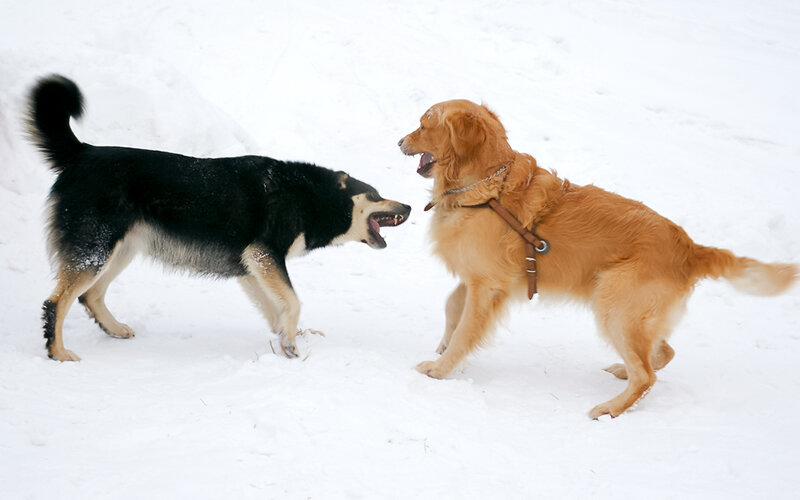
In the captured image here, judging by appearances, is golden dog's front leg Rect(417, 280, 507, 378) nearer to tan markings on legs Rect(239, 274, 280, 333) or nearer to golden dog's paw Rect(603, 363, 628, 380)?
golden dog's paw Rect(603, 363, 628, 380)

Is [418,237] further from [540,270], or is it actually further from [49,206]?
[49,206]

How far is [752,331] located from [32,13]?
13117 millimetres

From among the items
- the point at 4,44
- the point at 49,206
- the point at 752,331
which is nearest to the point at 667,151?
A: the point at 752,331

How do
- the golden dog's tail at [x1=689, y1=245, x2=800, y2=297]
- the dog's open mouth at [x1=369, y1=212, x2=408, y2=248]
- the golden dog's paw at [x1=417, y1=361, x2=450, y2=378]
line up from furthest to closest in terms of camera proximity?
the dog's open mouth at [x1=369, y1=212, x2=408, y2=248]
the golden dog's paw at [x1=417, y1=361, x2=450, y2=378]
the golden dog's tail at [x1=689, y1=245, x2=800, y2=297]

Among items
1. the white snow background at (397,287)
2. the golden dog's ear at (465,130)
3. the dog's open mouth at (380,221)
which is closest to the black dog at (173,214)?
the dog's open mouth at (380,221)

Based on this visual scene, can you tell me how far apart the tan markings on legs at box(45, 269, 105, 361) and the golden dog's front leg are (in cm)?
253

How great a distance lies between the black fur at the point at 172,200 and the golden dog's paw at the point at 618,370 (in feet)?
8.67

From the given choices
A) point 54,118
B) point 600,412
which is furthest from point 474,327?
point 54,118

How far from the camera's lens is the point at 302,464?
2.97m

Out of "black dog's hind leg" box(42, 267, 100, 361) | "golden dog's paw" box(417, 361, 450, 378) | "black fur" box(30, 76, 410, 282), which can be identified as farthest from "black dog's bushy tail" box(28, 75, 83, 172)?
"golden dog's paw" box(417, 361, 450, 378)

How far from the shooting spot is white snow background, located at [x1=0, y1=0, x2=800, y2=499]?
10.0 feet

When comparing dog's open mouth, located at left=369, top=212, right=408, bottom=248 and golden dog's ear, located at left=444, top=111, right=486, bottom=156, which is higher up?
golden dog's ear, located at left=444, top=111, right=486, bottom=156

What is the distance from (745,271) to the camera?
4039mm

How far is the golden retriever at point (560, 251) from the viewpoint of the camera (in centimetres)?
402
